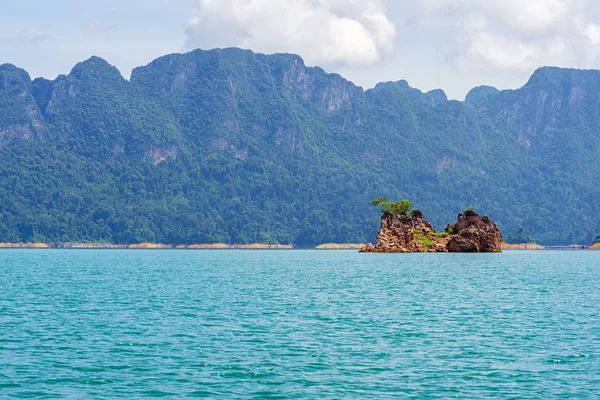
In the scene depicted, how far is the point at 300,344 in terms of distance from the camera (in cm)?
4856

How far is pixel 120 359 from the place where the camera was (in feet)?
143

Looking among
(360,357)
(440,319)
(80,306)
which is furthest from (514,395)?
(80,306)

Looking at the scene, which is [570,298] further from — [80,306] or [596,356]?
[80,306]

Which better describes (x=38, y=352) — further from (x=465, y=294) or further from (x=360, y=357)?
(x=465, y=294)

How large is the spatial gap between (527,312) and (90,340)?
34.4 metres

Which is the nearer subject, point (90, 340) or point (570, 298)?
point (90, 340)

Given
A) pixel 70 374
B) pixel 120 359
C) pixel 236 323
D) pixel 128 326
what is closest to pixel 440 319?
pixel 236 323

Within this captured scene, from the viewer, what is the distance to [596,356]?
44.8m

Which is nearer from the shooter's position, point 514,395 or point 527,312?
point 514,395

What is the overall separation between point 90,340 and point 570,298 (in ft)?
158

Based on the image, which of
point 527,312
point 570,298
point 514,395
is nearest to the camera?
point 514,395

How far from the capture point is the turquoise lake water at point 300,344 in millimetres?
37656

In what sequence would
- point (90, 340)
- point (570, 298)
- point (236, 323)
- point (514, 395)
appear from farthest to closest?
1. point (570, 298)
2. point (236, 323)
3. point (90, 340)
4. point (514, 395)

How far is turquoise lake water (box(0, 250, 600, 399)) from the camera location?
37.7m
